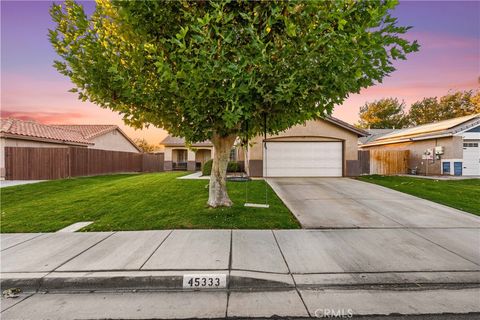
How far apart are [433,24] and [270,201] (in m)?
11.1

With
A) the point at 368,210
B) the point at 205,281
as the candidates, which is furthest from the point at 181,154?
the point at 205,281

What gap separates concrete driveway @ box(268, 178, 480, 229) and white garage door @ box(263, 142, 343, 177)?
15.8 feet

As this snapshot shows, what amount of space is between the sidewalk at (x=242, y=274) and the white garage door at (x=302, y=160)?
991cm

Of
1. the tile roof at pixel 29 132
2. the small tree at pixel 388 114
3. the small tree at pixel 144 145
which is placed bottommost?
the tile roof at pixel 29 132

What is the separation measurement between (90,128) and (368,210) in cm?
2830

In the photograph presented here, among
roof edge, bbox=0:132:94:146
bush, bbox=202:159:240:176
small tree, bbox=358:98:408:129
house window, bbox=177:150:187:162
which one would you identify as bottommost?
bush, bbox=202:159:240:176

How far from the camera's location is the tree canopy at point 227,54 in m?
4.35

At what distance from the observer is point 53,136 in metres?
17.8

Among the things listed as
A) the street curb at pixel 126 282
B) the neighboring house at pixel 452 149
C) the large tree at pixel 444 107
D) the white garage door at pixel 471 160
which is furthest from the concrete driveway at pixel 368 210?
the large tree at pixel 444 107

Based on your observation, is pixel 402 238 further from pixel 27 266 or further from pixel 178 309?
pixel 27 266

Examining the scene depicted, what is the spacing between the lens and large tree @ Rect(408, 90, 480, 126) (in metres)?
34.0

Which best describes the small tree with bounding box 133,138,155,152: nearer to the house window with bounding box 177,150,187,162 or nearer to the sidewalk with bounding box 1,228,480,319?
the house window with bounding box 177,150,187,162

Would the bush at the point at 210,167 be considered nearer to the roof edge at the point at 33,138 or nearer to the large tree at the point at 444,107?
the roof edge at the point at 33,138

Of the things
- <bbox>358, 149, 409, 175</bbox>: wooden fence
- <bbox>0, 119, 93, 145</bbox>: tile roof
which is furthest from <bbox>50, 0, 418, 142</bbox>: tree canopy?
<bbox>358, 149, 409, 175</bbox>: wooden fence
